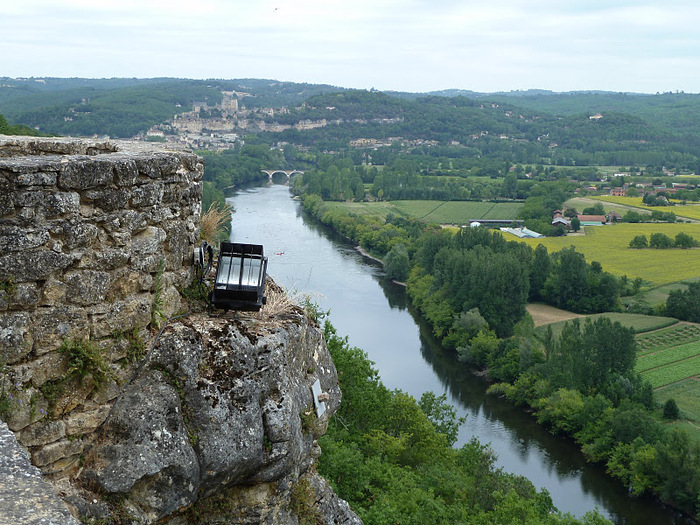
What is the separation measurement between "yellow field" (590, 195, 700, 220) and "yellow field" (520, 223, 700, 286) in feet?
25.2

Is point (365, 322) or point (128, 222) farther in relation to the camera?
point (365, 322)

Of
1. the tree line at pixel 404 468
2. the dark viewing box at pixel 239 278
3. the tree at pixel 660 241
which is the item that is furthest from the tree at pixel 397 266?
the dark viewing box at pixel 239 278

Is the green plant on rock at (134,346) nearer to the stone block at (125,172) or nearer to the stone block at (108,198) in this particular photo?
the stone block at (108,198)

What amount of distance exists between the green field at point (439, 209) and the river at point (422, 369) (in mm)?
18332

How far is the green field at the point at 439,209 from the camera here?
7519 cm

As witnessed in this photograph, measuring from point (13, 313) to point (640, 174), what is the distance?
→ 12558cm

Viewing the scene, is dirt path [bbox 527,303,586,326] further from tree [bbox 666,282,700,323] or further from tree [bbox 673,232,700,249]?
tree [bbox 673,232,700,249]

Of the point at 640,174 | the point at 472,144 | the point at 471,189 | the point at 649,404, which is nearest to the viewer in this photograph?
the point at 649,404

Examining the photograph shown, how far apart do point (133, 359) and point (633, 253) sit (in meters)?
59.8

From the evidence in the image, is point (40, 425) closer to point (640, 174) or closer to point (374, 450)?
point (374, 450)

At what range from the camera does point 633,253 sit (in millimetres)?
59000

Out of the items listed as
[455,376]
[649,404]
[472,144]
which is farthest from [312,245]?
[472,144]

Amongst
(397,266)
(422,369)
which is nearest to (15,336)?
(422,369)

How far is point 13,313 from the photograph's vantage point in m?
3.78
